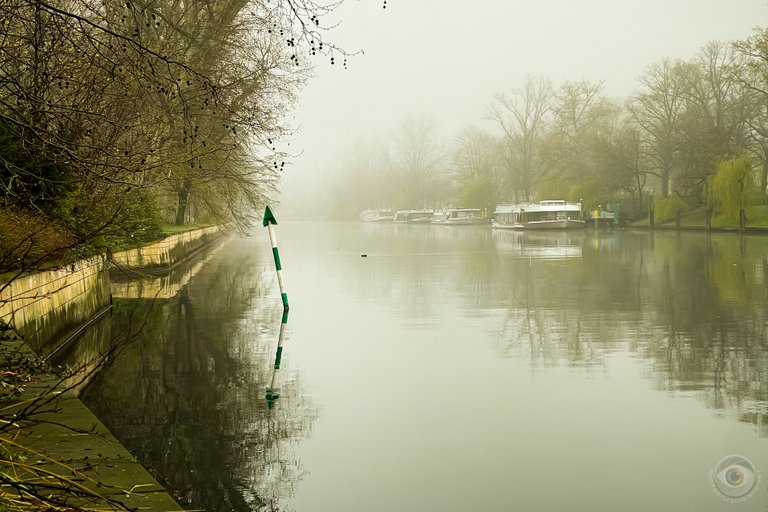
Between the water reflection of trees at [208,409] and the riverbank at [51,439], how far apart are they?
65 cm

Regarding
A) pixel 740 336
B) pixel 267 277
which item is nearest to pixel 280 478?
pixel 740 336

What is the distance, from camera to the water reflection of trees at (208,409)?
6637mm

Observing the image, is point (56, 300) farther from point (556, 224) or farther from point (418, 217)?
point (418, 217)

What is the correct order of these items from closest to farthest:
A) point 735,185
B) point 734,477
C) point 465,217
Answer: point 734,477 → point 735,185 → point 465,217

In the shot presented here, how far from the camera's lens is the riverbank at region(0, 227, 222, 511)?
15.0 ft

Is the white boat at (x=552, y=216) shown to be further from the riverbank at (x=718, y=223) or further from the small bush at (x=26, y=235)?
the small bush at (x=26, y=235)

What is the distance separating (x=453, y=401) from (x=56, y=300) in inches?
279

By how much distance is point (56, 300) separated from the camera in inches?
530

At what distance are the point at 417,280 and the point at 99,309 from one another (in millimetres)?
9868

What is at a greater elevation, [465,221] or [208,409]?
[208,409]

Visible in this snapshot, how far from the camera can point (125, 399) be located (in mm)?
9578

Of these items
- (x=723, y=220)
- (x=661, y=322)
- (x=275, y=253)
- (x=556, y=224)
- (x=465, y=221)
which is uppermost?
(x=275, y=253)

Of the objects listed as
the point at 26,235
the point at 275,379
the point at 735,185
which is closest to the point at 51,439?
the point at 275,379

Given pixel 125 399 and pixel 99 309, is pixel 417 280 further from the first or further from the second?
pixel 125 399
